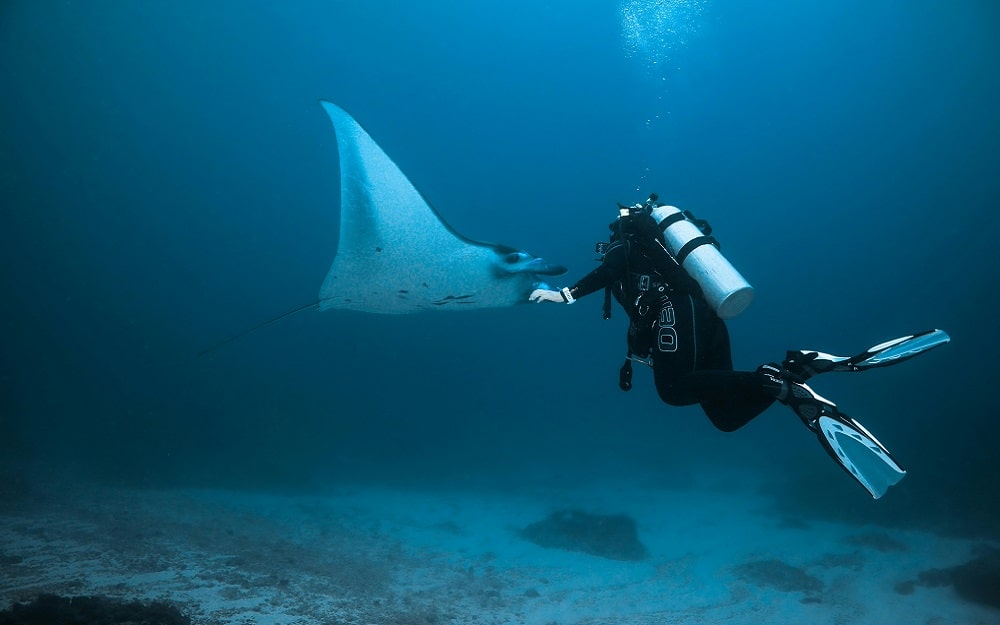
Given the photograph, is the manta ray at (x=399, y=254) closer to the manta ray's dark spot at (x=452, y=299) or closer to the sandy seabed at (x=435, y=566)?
the manta ray's dark spot at (x=452, y=299)

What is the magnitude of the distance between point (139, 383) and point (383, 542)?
65.9ft

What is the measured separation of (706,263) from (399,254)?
138 inches

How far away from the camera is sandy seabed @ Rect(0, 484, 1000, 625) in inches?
208

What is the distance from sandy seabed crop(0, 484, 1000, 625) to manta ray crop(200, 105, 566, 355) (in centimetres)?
288

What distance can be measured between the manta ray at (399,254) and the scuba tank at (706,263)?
5.26 ft

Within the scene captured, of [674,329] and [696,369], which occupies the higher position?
[674,329]

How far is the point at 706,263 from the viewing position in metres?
3.32

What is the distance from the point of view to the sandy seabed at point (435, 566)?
5289 mm

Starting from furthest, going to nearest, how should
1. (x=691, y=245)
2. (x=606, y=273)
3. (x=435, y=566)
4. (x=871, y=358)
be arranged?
(x=435, y=566), (x=606, y=273), (x=691, y=245), (x=871, y=358)

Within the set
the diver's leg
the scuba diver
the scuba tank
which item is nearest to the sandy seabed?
the diver's leg

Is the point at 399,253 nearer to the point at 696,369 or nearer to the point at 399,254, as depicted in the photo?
the point at 399,254

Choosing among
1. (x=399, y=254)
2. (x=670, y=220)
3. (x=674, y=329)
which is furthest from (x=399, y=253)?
(x=674, y=329)

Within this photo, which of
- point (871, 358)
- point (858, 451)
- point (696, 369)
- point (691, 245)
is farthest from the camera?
point (696, 369)

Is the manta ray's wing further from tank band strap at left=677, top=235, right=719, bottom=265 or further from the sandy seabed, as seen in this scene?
the sandy seabed
